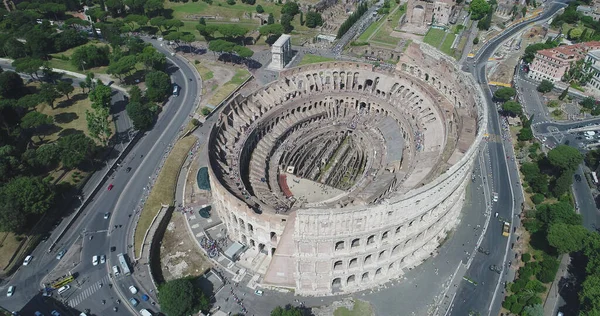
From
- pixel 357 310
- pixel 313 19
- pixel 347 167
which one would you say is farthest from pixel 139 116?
pixel 313 19

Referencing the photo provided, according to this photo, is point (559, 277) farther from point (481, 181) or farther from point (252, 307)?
point (252, 307)

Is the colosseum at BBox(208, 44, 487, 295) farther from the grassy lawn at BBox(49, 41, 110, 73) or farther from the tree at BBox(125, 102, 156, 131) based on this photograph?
the grassy lawn at BBox(49, 41, 110, 73)

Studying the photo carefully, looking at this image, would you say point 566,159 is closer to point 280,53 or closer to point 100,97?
point 280,53

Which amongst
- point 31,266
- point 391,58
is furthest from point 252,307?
point 391,58

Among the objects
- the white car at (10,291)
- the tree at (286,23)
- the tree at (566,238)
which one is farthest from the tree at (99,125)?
the tree at (566,238)

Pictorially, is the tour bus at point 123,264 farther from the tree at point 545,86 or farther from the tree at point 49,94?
the tree at point 545,86

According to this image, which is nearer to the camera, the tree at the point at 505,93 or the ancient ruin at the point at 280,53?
the tree at the point at 505,93
